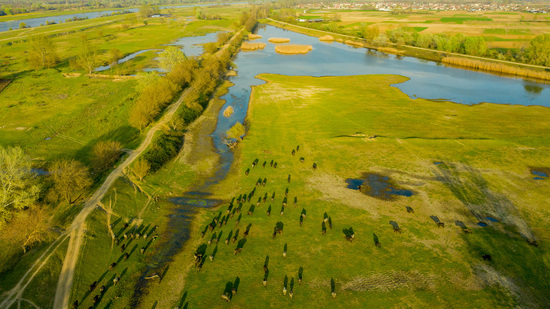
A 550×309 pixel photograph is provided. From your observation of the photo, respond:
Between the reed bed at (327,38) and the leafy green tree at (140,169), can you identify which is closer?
the leafy green tree at (140,169)

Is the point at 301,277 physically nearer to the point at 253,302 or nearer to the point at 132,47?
the point at 253,302

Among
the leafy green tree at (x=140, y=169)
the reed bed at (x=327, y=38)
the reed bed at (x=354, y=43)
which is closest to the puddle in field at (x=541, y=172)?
the leafy green tree at (x=140, y=169)

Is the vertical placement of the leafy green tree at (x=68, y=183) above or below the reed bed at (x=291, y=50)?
below

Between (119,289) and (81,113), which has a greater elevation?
(81,113)

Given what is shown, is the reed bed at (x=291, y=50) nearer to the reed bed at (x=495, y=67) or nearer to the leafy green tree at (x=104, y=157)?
the reed bed at (x=495, y=67)

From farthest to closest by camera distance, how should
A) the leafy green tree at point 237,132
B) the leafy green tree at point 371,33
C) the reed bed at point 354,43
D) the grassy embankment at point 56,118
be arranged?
1. the reed bed at point 354,43
2. the leafy green tree at point 371,33
3. the leafy green tree at point 237,132
4. the grassy embankment at point 56,118

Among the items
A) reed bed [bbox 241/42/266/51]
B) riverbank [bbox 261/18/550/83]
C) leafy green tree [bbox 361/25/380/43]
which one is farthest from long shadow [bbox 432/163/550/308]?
leafy green tree [bbox 361/25/380/43]

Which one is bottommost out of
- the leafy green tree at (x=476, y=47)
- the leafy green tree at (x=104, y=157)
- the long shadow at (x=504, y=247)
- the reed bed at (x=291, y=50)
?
the long shadow at (x=504, y=247)

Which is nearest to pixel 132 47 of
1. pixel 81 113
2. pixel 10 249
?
pixel 81 113
